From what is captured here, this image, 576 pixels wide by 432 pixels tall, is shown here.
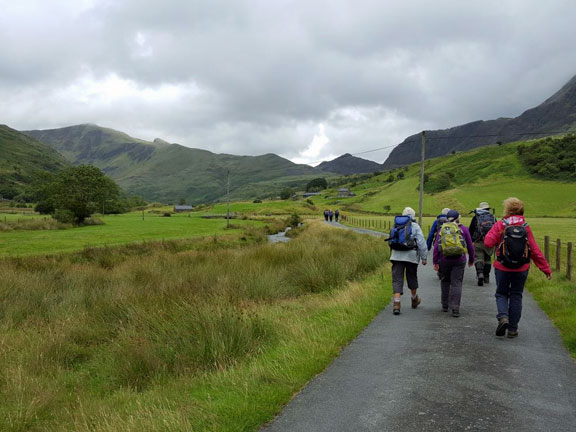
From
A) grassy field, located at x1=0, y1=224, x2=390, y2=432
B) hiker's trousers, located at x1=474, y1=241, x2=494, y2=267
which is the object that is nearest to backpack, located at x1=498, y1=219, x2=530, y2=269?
grassy field, located at x1=0, y1=224, x2=390, y2=432

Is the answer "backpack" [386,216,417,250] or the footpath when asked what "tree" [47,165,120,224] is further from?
the footpath

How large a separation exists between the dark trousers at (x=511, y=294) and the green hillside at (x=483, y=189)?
259ft

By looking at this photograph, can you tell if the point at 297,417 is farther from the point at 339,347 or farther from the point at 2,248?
the point at 2,248

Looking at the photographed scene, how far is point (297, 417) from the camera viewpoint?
4246mm

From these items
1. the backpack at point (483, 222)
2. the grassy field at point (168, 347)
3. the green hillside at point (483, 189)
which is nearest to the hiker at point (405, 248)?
the grassy field at point (168, 347)

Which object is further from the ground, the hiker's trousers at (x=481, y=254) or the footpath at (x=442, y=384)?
the hiker's trousers at (x=481, y=254)

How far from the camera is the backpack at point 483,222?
39.9ft

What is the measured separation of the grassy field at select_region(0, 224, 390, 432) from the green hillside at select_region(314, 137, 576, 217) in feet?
258

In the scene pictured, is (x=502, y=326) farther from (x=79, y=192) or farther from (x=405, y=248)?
(x=79, y=192)

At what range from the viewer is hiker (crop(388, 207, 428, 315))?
888 centimetres

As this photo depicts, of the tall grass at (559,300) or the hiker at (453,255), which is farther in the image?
the hiker at (453,255)

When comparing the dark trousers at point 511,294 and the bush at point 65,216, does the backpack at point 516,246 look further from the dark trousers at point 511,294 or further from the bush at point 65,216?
the bush at point 65,216

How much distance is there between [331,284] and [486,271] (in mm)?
4730

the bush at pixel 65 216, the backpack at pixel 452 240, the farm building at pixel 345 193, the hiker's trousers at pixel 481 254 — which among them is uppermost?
the farm building at pixel 345 193
